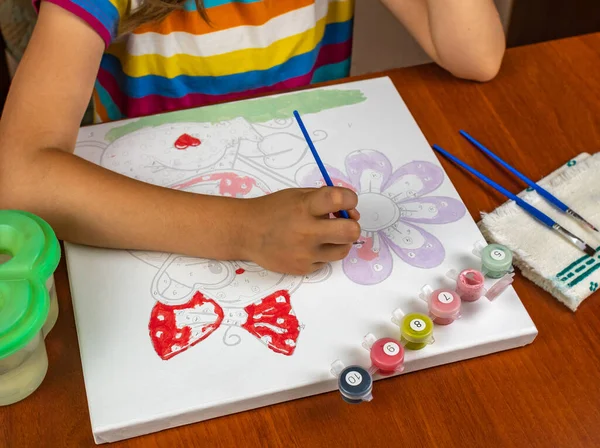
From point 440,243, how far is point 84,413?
333 mm

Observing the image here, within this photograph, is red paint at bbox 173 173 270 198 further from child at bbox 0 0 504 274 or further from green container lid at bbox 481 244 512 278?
green container lid at bbox 481 244 512 278

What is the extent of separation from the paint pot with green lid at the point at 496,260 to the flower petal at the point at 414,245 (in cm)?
4

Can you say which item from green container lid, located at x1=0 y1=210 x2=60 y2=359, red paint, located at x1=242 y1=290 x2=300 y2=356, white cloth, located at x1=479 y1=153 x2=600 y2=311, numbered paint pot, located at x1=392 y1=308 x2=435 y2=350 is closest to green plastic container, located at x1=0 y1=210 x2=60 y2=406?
green container lid, located at x1=0 y1=210 x2=60 y2=359

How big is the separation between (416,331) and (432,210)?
0.52 feet

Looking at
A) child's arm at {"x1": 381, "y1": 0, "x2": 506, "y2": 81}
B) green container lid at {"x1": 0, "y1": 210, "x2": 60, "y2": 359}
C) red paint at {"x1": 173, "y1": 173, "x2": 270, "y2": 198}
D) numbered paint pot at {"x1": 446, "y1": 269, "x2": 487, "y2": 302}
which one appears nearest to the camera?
green container lid at {"x1": 0, "y1": 210, "x2": 60, "y2": 359}

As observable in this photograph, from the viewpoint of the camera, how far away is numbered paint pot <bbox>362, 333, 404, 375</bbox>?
0.51 metres

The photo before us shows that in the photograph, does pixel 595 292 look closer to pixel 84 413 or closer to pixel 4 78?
pixel 84 413

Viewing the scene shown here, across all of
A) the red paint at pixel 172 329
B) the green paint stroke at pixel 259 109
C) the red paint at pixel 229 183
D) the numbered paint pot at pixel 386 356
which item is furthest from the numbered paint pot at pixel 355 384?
the green paint stroke at pixel 259 109

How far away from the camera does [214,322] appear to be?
552 mm

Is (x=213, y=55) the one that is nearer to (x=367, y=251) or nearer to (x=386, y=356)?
(x=367, y=251)

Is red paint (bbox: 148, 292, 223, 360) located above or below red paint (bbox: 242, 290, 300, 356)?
below

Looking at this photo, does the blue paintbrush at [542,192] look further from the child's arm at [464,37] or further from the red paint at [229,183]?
the red paint at [229,183]

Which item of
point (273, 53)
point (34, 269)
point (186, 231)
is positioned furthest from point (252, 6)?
point (34, 269)

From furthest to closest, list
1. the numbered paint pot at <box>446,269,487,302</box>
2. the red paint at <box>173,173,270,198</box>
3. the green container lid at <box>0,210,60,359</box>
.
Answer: the red paint at <box>173,173,270,198</box>
the numbered paint pot at <box>446,269,487,302</box>
the green container lid at <box>0,210,60,359</box>
